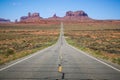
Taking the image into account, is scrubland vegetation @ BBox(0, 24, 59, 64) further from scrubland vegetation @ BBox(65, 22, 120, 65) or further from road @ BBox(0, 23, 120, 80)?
scrubland vegetation @ BBox(65, 22, 120, 65)

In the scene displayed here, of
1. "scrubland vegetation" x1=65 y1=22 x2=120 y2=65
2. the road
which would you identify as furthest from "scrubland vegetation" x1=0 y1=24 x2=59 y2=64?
"scrubland vegetation" x1=65 y1=22 x2=120 y2=65

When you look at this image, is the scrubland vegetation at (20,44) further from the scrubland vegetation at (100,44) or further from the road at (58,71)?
the scrubland vegetation at (100,44)

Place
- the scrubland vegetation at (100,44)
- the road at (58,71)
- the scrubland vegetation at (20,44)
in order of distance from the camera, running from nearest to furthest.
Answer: the road at (58,71) → the scrubland vegetation at (20,44) → the scrubland vegetation at (100,44)

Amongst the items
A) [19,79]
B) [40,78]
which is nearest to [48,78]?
[40,78]

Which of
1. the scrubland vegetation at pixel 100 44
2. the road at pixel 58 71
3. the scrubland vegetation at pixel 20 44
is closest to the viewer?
the road at pixel 58 71

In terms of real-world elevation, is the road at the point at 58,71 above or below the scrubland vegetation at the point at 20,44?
above

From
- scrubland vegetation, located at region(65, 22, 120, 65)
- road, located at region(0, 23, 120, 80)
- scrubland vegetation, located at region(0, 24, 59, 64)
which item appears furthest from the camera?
scrubland vegetation, located at region(65, 22, 120, 65)

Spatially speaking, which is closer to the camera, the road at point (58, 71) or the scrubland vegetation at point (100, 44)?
the road at point (58, 71)

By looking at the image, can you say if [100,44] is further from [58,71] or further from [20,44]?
[58,71]

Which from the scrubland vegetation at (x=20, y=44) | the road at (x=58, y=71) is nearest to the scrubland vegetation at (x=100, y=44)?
the road at (x=58, y=71)

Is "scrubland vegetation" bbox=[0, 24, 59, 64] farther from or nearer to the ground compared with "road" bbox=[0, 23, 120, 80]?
nearer to the ground

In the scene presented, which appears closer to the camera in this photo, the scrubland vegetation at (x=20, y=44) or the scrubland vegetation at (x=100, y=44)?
the scrubland vegetation at (x=20, y=44)

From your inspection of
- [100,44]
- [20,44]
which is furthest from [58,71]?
[100,44]

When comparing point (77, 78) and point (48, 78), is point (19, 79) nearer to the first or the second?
point (48, 78)
